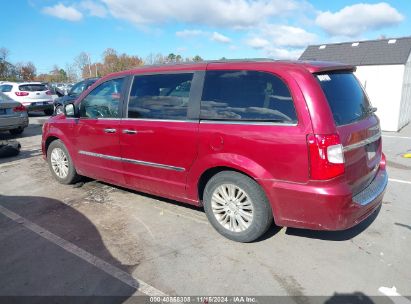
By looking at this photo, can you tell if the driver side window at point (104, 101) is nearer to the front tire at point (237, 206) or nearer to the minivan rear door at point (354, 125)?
Result: the front tire at point (237, 206)

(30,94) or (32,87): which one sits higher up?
(32,87)

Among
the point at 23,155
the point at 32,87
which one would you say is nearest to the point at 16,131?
the point at 23,155

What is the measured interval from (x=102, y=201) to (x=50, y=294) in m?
2.21

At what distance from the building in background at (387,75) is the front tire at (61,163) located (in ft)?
34.6

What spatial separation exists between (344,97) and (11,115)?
1006 centimetres

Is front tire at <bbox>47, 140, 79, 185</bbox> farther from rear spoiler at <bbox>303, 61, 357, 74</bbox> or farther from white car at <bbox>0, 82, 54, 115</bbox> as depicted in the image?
white car at <bbox>0, 82, 54, 115</bbox>

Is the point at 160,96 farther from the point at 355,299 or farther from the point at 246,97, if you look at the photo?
the point at 355,299

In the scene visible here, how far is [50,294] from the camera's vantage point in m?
3.04

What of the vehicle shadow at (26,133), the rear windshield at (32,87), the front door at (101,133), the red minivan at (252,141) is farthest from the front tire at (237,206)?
the rear windshield at (32,87)

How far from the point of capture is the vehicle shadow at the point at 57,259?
3.09 metres

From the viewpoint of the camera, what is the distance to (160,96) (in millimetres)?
4367

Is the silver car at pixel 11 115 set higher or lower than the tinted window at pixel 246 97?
lower

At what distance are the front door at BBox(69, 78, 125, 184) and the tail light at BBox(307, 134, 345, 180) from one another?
2.65 meters

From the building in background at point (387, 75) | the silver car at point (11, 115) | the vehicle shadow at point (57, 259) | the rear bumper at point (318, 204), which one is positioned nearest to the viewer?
the vehicle shadow at point (57, 259)
